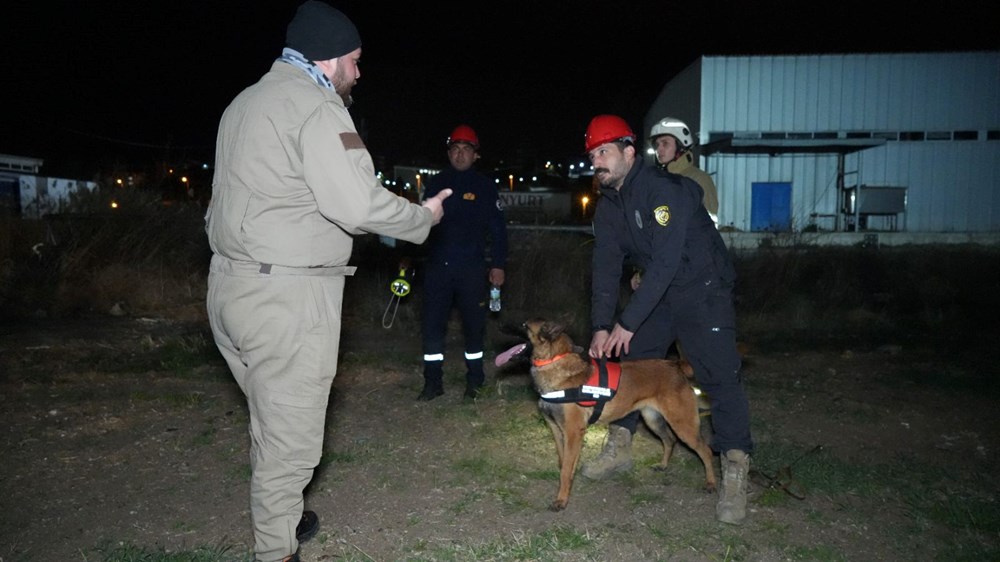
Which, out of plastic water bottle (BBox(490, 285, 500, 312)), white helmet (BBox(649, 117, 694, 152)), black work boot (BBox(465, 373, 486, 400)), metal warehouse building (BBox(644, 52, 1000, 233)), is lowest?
black work boot (BBox(465, 373, 486, 400))

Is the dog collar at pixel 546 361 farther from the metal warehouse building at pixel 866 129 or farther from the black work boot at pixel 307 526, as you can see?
the metal warehouse building at pixel 866 129

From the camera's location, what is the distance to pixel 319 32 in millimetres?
2902

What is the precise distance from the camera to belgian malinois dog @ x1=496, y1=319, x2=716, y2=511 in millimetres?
4105

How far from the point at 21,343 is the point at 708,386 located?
7.48 m

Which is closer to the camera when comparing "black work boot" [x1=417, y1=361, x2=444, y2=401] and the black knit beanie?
the black knit beanie

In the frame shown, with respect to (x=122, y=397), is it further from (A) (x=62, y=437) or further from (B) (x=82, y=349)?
(B) (x=82, y=349)

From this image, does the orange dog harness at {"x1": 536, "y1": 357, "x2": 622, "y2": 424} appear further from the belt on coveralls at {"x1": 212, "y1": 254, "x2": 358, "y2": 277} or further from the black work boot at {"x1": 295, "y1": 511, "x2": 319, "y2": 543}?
the belt on coveralls at {"x1": 212, "y1": 254, "x2": 358, "y2": 277}

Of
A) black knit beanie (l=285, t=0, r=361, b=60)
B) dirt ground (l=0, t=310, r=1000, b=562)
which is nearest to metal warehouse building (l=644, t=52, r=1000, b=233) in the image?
dirt ground (l=0, t=310, r=1000, b=562)

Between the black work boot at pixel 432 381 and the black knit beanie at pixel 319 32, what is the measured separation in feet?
12.2

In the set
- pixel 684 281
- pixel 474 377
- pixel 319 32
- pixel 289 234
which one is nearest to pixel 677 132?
pixel 684 281

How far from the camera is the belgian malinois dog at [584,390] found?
4.11 metres

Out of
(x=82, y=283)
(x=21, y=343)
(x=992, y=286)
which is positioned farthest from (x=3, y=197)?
(x=992, y=286)

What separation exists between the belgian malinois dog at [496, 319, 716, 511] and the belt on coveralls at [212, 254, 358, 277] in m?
1.50

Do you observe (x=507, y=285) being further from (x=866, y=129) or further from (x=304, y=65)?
(x=866, y=129)
